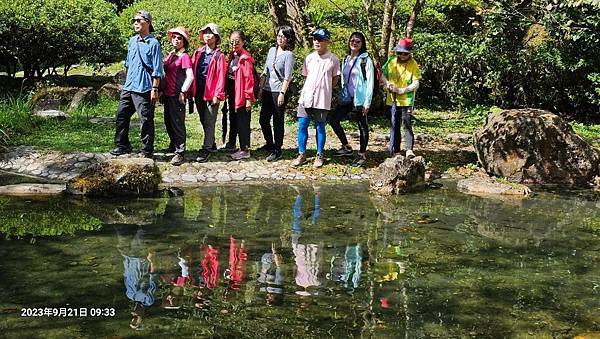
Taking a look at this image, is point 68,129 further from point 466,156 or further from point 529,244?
point 529,244

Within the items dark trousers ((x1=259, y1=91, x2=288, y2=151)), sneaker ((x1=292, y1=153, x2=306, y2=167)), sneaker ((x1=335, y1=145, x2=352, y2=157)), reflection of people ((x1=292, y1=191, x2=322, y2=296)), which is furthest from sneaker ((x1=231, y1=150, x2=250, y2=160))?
reflection of people ((x1=292, y1=191, x2=322, y2=296))

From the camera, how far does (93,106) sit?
12992 millimetres

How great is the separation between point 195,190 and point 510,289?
411 centimetres

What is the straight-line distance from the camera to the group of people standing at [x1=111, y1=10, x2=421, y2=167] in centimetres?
844

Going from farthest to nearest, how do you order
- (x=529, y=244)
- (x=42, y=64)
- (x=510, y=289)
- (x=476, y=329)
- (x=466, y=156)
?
(x=42, y=64), (x=466, y=156), (x=529, y=244), (x=510, y=289), (x=476, y=329)

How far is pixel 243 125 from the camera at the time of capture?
8.92 m

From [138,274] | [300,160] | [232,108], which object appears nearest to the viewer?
[138,274]

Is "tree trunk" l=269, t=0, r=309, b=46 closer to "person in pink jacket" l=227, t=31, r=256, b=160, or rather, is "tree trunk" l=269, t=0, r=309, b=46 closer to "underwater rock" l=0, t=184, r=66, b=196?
"person in pink jacket" l=227, t=31, r=256, b=160

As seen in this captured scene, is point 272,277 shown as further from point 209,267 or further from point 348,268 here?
point 348,268

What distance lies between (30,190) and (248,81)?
3.14 m

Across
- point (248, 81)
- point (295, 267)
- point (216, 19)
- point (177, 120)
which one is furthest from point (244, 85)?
point (216, 19)

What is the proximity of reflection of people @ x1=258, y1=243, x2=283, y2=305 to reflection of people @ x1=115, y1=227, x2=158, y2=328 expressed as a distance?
0.76 meters

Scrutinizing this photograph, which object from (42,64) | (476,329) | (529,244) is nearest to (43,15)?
(42,64)

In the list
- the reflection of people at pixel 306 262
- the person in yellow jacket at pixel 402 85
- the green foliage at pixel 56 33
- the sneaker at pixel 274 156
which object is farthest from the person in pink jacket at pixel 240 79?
the green foliage at pixel 56 33
